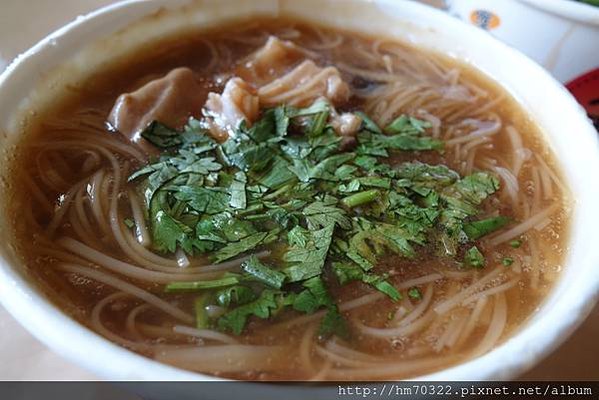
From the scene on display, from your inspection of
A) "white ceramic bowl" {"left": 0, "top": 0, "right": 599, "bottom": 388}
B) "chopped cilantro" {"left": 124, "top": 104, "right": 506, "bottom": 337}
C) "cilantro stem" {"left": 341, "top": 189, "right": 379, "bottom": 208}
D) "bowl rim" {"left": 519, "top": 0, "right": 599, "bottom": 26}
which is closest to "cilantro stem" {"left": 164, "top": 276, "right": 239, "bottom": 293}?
"chopped cilantro" {"left": 124, "top": 104, "right": 506, "bottom": 337}

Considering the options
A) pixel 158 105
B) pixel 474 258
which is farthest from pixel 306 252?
pixel 158 105

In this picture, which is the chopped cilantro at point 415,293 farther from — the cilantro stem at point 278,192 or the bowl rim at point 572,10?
the bowl rim at point 572,10

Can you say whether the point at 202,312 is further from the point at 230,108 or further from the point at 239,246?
the point at 230,108

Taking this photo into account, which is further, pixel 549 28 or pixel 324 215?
pixel 549 28

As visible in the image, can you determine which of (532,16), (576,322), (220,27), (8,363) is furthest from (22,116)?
(532,16)

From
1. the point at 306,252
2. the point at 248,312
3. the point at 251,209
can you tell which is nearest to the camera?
the point at 248,312

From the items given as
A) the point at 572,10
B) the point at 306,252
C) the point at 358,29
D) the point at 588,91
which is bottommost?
the point at 588,91
